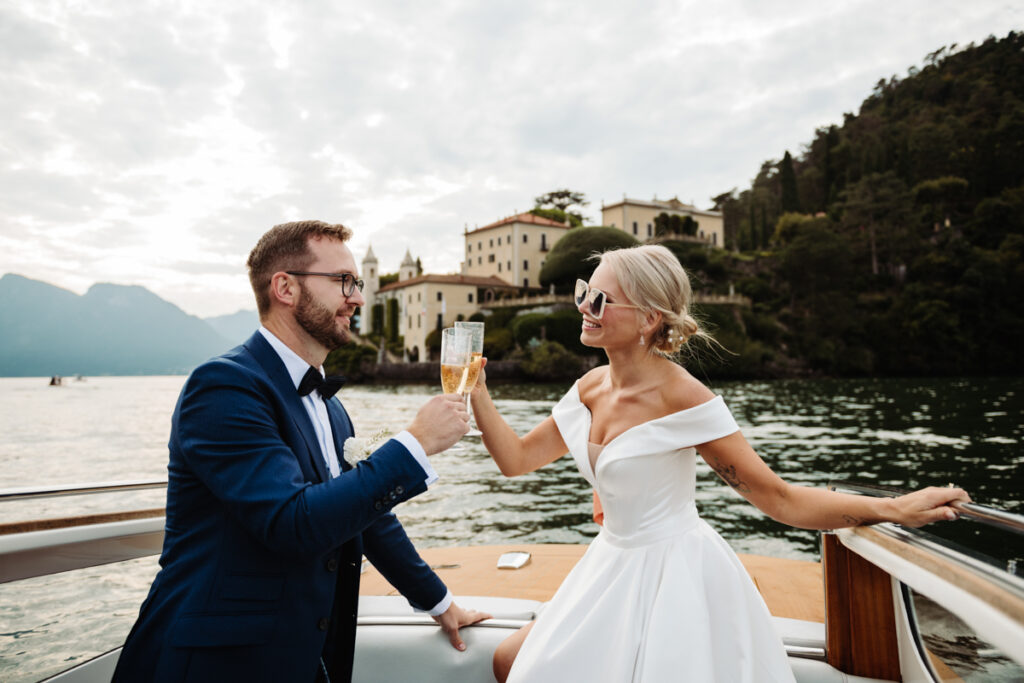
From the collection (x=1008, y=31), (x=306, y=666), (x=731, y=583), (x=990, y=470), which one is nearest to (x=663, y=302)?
(x=731, y=583)

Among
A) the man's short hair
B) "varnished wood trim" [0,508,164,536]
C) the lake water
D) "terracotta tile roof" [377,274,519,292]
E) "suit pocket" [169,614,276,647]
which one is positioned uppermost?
"terracotta tile roof" [377,274,519,292]

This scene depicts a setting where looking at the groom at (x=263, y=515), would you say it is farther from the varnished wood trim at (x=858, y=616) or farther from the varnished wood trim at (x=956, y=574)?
the varnished wood trim at (x=858, y=616)

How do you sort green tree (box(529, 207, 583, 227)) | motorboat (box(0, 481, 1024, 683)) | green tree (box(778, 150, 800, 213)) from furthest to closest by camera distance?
green tree (box(529, 207, 583, 227)) → green tree (box(778, 150, 800, 213)) → motorboat (box(0, 481, 1024, 683))

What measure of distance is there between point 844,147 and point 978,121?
11.9 meters

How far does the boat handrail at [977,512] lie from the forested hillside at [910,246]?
43.9 meters

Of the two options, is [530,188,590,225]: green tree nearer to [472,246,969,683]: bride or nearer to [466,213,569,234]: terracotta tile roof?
[466,213,569,234]: terracotta tile roof

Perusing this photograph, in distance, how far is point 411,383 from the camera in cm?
4688

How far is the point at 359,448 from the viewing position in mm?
1583

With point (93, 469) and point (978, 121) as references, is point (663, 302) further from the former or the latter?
point (978, 121)

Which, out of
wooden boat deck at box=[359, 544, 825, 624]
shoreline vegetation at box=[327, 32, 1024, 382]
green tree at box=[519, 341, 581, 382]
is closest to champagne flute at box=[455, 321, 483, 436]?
wooden boat deck at box=[359, 544, 825, 624]

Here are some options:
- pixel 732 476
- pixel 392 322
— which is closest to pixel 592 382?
pixel 732 476


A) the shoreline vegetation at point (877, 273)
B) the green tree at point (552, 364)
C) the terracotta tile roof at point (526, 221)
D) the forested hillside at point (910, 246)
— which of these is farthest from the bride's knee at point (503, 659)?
the terracotta tile roof at point (526, 221)

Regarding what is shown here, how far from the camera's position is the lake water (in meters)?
2.26

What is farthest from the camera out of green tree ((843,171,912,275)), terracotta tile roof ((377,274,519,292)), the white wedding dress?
terracotta tile roof ((377,274,519,292))
